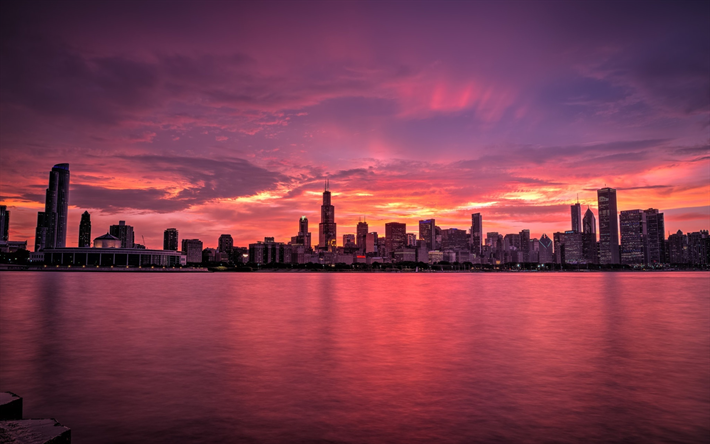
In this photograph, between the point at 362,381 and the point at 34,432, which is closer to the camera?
the point at 34,432

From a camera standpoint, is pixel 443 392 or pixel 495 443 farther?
pixel 443 392

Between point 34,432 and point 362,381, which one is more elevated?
point 34,432

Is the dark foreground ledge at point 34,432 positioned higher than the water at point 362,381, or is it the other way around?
the dark foreground ledge at point 34,432

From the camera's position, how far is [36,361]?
25875 millimetres

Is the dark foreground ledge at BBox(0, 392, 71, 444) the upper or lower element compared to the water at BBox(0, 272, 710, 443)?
upper

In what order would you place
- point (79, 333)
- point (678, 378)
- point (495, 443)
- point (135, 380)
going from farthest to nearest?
point (79, 333), point (678, 378), point (135, 380), point (495, 443)

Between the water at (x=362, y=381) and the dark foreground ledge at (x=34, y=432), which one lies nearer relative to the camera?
the dark foreground ledge at (x=34, y=432)

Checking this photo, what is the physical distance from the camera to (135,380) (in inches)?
817

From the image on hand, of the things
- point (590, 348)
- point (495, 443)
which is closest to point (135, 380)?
point (495, 443)

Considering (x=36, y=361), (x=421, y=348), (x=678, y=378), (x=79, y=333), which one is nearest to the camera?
(x=678, y=378)

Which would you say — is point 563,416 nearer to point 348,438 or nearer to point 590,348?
point 348,438

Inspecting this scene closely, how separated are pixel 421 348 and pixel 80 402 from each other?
Answer: 19784 mm

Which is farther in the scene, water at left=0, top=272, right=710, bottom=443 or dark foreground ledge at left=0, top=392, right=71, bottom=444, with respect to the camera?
water at left=0, top=272, right=710, bottom=443

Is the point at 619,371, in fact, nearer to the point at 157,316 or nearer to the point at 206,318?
the point at 206,318
